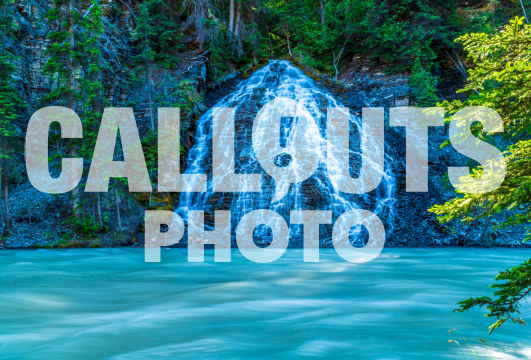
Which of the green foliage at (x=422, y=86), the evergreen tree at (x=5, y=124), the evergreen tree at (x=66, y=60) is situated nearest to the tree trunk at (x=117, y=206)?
the evergreen tree at (x=66, y=60)

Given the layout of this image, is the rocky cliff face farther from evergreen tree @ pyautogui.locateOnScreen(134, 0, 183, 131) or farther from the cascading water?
evergreen tree @ pyautogui.locateOnScreen(134, 0, 183, 131)

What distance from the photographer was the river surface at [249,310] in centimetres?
393

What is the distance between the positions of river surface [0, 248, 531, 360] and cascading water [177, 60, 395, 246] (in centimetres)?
303

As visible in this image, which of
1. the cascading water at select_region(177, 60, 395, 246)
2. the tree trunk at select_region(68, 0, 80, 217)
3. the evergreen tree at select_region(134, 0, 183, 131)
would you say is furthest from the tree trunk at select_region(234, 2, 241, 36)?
the tree trunk at select_region(68, 0, 80, 217)

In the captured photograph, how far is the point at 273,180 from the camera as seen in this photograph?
44.0ft

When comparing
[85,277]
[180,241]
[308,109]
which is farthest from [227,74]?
[85,277]

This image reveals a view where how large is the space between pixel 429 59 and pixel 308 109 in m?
8.10

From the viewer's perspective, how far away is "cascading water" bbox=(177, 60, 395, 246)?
1244cm

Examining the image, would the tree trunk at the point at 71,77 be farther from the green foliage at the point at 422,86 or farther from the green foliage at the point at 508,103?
the green foliage at the point at 422,86

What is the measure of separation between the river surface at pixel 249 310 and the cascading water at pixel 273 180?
9.95ft

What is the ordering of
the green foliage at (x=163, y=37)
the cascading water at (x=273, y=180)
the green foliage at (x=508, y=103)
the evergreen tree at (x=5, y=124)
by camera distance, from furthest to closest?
the green foliage at (x=163, y=37) → the cascading water at (x=273, y=180) → the evergreen tree at (x=5, y=124) → the green foliage at (x=508, y=103)

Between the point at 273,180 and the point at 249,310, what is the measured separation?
815 cm

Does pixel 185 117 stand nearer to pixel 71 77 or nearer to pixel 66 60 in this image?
pixel 71 77

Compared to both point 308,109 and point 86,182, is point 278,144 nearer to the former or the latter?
point 308,109
